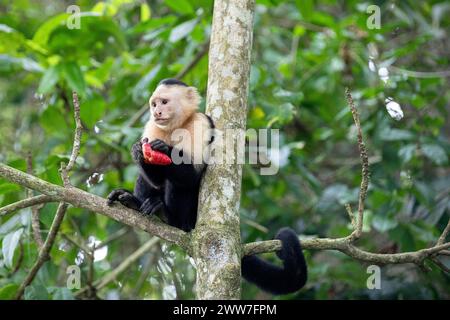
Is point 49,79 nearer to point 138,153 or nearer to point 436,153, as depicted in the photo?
point 138,153

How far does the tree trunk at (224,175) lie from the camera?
275cm

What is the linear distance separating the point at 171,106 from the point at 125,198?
724 mm

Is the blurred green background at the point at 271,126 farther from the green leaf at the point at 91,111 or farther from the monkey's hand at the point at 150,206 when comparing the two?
the monkey's hand at the point at 150,206

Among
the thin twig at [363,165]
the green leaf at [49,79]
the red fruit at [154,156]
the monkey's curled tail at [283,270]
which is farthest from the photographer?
the green leaf at [49,79]

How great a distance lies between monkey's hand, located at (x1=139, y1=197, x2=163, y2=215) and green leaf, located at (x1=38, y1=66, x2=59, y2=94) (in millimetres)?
1429

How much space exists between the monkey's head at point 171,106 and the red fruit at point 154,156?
0.50 metres

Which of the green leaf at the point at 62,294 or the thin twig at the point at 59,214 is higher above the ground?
the thin twig at the point at 59,214

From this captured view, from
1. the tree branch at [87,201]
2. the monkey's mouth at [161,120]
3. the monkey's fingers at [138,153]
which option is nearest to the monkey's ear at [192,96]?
the monkey's mouth at [161,120]

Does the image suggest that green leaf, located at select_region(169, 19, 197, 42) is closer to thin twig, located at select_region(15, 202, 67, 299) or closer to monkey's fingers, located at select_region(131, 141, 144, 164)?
monkey's fingers, located at select_region(131, 141, 144, 164)

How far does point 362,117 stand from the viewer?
5703 millimetres

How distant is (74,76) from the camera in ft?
15.2

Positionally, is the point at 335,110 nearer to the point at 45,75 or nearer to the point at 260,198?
the point at 260,198

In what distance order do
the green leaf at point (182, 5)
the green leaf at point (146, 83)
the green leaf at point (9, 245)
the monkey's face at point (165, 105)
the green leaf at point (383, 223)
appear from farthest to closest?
the green leaf at point (146, 83)
the green leaf at point (182, 5)
the green leaf at point (383, 223)
the monkey's face at point (165, 105)
the green leaf at point (9, 245)

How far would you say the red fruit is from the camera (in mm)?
3281
